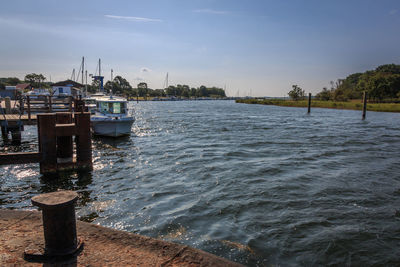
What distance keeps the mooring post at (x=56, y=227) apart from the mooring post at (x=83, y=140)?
7.25 metres

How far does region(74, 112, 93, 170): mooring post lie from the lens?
1062cm

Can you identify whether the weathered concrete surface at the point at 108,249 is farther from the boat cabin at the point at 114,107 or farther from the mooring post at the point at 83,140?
the boat cabin at the point at 114,107

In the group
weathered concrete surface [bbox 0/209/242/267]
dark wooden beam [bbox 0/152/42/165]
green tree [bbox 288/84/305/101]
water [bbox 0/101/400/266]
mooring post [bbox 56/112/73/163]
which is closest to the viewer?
weathered concrete surface [bbox 0/209/242/267]

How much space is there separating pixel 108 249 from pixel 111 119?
743 inches

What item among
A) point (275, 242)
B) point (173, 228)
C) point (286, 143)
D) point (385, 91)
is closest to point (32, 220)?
point (173, 228)

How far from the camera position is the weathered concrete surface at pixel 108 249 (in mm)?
3668

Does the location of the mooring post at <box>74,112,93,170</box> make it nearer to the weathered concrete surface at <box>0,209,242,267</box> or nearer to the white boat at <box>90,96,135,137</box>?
the weathered concrete surface at <box>0,209,242,267</box>

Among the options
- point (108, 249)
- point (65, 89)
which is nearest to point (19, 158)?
point (108, 249)

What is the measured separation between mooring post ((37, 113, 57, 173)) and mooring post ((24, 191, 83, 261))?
22.6 feet

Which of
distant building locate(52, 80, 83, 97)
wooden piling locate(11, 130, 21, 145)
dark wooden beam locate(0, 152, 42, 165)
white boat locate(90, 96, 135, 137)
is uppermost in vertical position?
distant building locate(52, 80, 83, 97)

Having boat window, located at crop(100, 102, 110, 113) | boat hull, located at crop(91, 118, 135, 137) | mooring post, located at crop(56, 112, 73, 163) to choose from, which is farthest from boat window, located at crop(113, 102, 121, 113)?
mooring post, located at crop(56, 112, 73, 163)

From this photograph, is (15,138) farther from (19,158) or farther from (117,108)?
(19,158)

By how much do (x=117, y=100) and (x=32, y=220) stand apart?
1910 centimetres

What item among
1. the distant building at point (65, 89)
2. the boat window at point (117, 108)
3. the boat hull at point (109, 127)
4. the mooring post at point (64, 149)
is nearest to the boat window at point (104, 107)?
the boat window at point (117, 108)
